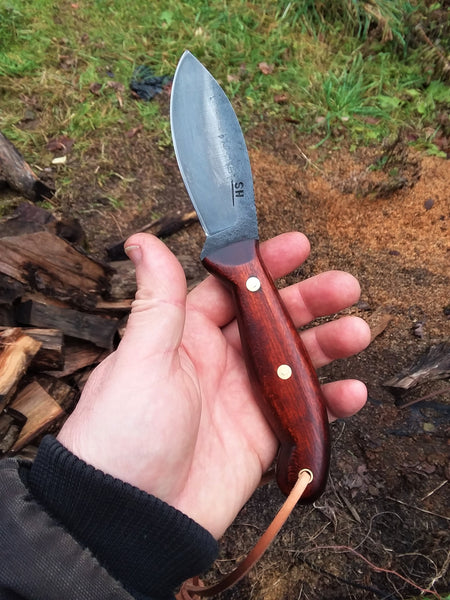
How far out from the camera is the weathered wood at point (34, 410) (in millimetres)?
2195

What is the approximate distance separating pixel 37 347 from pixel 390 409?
1.73 metres

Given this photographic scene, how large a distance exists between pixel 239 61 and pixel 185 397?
3.37m

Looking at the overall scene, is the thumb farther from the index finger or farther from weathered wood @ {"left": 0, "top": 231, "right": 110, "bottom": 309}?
weathered wood @ {"left": 0, "top": 231, "right": 110, "bottom": 309}

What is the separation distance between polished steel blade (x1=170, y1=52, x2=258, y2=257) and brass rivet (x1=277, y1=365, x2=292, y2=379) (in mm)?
555

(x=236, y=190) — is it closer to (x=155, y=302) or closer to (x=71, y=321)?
(x=155, y=302)

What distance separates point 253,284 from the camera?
6.12 ft

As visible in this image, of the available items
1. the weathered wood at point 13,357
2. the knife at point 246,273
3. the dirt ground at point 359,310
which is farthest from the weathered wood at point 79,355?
the knife at point 246,273

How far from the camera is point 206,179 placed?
2.02 metres

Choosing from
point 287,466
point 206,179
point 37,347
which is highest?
point 206,179

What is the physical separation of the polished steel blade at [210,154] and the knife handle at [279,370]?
0.13 meters

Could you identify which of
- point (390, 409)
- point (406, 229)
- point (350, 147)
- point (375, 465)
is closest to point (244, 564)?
point (375, 465)

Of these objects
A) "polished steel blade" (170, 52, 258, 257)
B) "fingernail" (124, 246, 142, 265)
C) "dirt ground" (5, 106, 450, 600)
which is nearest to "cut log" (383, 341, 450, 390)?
"dirt ground" (5, 106, 450, 600)

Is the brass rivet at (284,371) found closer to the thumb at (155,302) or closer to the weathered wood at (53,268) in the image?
the thumb at (155,302)

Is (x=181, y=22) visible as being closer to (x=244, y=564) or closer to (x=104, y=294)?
(x=104, y=294)
